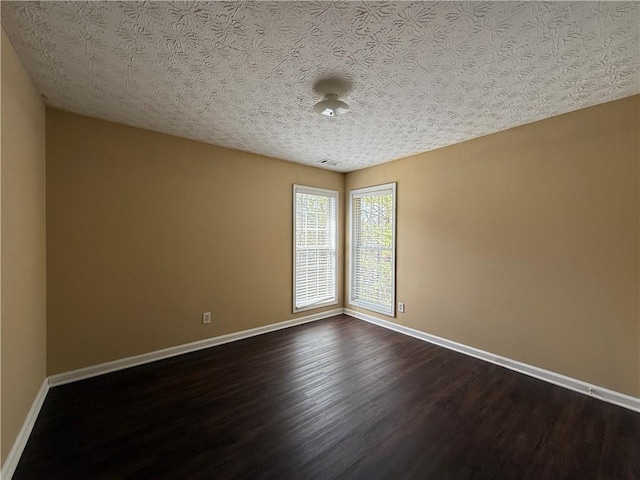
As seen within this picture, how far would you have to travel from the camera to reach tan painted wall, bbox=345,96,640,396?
218cm

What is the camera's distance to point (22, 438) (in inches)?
→ 66.0

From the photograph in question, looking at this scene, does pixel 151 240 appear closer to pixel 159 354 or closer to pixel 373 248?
pixel 159 354

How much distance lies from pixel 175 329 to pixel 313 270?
2.09 metres

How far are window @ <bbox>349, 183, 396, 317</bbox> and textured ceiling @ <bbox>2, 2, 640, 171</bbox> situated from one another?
158 centimetres

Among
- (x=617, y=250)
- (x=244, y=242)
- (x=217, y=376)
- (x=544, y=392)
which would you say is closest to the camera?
(x=617, y=250)

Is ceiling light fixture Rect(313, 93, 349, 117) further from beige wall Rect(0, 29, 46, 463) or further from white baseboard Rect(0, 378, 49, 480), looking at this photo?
white baseboard Rect(0, 378, 49, 480)

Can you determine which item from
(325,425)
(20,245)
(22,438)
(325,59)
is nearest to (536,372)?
(325,425)

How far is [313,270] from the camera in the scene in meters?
4.34

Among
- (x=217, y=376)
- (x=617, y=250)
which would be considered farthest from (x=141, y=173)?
(x=617, y=250)

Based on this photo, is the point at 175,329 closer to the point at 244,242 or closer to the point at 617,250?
the point at 244,242

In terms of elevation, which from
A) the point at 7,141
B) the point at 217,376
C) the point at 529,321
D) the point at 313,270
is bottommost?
the point at 217,376

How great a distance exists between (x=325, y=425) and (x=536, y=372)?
2.17m

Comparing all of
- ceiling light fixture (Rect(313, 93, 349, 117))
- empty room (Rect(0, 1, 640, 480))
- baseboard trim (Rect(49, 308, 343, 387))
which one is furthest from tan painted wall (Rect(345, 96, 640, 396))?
baseboard trim (Rect(49, 308, 343, 387))

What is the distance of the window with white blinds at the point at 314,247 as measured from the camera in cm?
413
